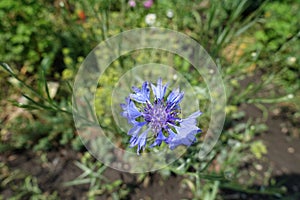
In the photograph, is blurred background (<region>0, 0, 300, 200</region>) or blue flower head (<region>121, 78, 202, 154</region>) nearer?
→ blue flower head (<region>121, 78, 202, 154</region>)

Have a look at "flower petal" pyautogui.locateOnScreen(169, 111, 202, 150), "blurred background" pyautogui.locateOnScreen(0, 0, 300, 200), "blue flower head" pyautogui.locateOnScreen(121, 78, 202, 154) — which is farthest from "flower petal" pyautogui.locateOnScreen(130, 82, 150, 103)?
"blurred background" pyautogui.locateOnScreen(0, 0, 300, 200)

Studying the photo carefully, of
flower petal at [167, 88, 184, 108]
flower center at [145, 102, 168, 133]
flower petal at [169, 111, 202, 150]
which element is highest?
flower petal at [167, 88, 184, 108]

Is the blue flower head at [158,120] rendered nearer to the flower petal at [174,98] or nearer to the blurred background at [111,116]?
the flower petal at [174,98]

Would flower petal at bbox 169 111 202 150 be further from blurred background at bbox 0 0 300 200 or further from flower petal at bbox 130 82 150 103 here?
blurred background at bbox 0 0 300 200

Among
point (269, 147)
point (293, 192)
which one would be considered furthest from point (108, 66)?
point (293, 192)

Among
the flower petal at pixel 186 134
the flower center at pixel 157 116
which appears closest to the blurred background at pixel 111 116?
the flower center at pixel 157 116

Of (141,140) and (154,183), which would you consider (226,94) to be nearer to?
(154,183)
